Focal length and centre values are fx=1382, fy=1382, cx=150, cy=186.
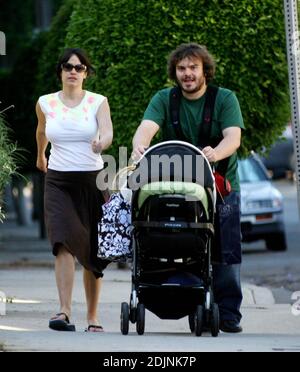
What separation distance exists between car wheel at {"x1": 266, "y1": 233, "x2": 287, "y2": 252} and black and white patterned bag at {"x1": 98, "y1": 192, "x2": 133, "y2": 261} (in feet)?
40.8

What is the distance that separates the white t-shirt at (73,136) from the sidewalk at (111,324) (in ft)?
3.74

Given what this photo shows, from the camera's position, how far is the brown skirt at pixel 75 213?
9273 millimetres

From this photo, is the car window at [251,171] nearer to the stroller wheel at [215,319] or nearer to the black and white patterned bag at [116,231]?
the black and white patterned bag at [116,231]

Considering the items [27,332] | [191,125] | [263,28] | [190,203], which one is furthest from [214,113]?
[263,28]

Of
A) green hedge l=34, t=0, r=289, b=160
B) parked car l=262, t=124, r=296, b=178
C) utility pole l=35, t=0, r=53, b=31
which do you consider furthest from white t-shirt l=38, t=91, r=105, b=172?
utility pole l=35, t=0, r=53, b=31

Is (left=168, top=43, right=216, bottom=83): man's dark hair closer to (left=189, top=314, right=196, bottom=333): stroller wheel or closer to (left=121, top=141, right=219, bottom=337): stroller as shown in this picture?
(left=121, top=141, right=219, bottom=337): stroller

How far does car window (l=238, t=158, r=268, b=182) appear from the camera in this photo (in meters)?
21.4

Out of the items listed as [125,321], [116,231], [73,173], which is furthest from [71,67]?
[125,321]

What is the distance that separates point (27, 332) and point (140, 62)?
679 cm

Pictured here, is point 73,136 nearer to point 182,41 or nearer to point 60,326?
point 60,326

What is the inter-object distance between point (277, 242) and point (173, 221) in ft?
43.1

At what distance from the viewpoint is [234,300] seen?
9398mm

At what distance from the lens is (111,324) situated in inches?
412

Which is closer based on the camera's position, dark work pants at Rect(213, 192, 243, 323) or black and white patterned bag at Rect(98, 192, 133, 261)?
black and white patterned bag at Rect(98, 192, 133, 261)
